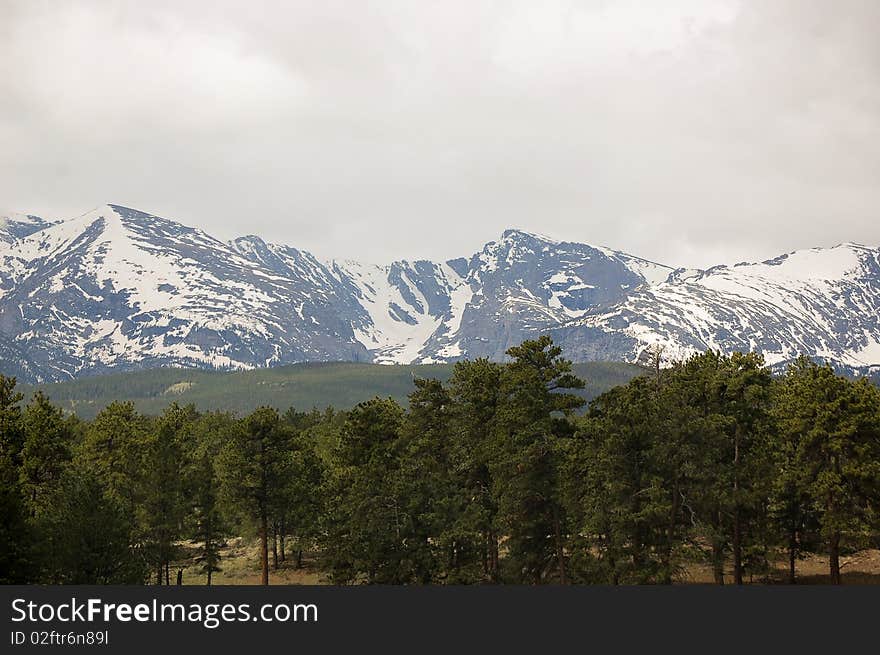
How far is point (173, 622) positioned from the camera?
3928 cm

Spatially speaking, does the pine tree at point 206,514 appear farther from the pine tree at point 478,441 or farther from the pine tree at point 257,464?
the pine tree at point 478,441

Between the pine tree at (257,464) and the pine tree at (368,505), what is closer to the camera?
the pine tree at (368,505)

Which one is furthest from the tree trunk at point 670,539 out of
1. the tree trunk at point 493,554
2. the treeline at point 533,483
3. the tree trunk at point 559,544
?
the tree trunk at point 493,554

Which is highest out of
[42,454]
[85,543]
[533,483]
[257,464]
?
[42,454]

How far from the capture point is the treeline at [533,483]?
58.6 metres

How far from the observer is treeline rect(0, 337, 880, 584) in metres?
58.6

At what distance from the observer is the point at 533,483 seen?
206 feet

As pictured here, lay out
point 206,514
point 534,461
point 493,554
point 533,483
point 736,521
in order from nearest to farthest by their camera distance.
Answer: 1. point 534,461
2. point 533,483
3. point 736,521
4. point 493,554
5. point 206,514

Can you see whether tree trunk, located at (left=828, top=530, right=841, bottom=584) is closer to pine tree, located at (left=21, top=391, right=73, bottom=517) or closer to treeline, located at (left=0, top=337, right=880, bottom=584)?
treeline, located at (left=0, top=337, right=880, bottom=584)

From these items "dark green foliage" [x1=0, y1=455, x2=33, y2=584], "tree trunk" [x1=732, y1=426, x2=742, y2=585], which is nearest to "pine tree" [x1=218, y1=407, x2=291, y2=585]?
"dark green foliage" [x1=0, y1=455, x2=33, y2=584]

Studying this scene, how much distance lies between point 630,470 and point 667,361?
42.6 feet

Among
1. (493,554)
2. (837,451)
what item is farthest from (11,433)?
(837,451)

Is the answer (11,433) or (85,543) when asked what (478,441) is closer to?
(85,543)

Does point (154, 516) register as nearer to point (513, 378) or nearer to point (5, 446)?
point (5, 446)
